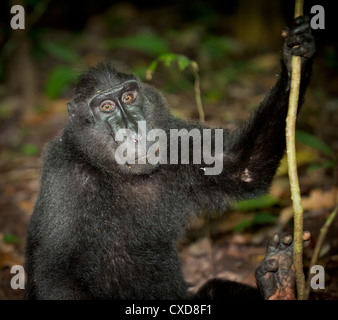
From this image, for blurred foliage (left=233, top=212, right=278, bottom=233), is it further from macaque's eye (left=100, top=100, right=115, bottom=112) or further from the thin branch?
macaque's eye (left=100, top=100, right=115, bottom=112)

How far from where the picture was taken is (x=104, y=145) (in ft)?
14.1

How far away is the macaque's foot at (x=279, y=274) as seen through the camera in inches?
149

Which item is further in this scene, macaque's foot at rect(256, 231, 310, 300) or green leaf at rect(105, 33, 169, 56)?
green leaf at rect(105, 33, 169, 56)

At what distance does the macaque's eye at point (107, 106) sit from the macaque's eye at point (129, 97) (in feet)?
0.49

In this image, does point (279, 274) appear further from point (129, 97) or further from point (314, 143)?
point (129, 97)

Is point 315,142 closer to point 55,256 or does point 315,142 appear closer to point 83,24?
point 55,256

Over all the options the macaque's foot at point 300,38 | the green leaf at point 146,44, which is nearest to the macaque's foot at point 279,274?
the macaque's foot at point 300,38

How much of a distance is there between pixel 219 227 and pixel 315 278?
2.33m

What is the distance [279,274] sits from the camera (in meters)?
3.83

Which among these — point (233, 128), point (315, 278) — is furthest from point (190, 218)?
point (315, 278)

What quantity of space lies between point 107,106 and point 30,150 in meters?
5.45

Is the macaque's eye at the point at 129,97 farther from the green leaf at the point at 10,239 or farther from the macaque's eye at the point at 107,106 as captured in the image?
the green leaf at the point at 10,239

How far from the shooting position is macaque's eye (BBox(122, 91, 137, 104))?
4.43 meters

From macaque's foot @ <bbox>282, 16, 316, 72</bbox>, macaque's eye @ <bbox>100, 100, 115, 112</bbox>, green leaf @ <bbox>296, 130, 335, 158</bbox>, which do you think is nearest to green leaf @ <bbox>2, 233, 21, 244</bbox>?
macaque's eye @ <bbox>100, 100, 115, 112</bbox>
